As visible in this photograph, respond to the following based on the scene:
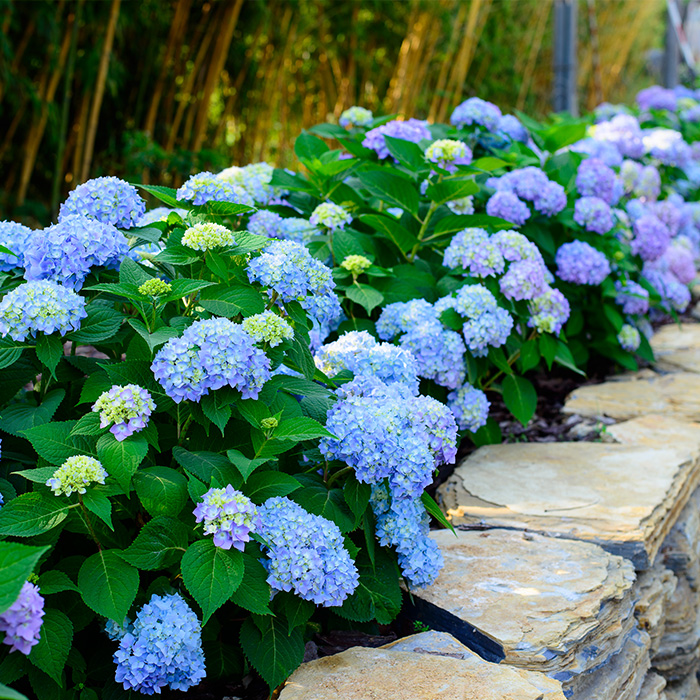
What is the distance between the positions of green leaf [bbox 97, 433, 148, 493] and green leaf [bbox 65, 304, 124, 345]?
0.20 metres

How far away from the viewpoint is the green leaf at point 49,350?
1.20 metres

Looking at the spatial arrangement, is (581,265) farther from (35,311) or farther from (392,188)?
(35,311)

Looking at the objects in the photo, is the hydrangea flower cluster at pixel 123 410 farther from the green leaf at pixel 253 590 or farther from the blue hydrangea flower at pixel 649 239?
the blue hydrangea flower at pixel 649 239

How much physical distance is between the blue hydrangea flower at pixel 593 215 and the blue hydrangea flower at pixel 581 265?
0.11 metres

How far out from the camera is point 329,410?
1.32 metres

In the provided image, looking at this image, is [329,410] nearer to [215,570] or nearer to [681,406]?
[215,570]

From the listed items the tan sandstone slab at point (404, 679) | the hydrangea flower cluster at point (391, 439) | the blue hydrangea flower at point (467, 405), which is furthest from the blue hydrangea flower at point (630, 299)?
the tan sandstone slab at point (404, 679)

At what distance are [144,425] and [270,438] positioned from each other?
19 centimetres

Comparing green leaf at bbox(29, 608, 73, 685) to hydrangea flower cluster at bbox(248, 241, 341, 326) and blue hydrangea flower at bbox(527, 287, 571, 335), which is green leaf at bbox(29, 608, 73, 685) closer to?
hydrangea flower cluster at bbox(248, 241, 341, 326)

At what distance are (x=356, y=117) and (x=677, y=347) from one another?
5.63ft

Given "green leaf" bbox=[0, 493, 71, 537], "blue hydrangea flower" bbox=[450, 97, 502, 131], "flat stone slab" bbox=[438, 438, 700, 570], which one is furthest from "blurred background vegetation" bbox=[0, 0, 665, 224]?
"green leaf" bbox=[0, 493, 71, 537]

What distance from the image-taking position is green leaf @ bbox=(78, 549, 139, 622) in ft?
3.43

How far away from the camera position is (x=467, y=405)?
1.96m

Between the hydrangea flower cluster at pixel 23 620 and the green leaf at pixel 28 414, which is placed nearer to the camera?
the hydrangea flower cluster at pixel 23 620
